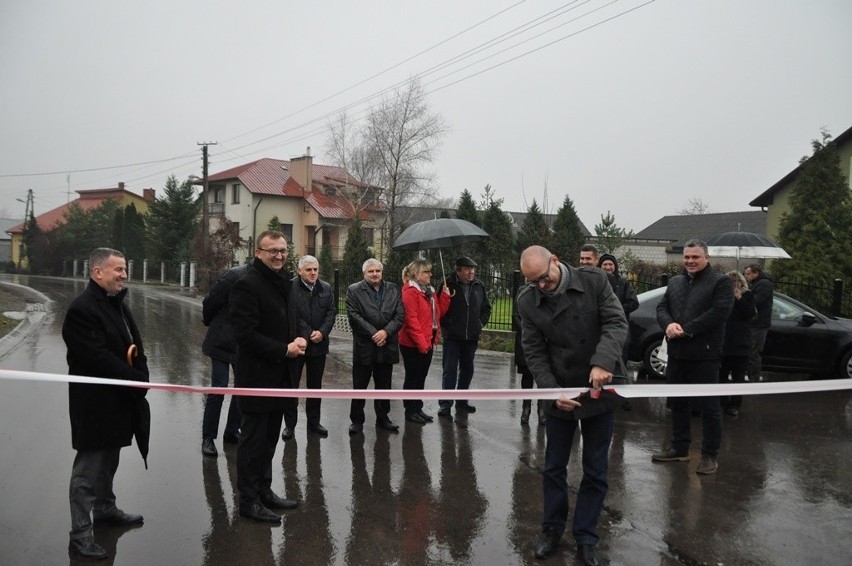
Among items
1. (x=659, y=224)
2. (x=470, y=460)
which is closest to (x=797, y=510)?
(x=470, y=460)

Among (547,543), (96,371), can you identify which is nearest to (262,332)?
(96,371)

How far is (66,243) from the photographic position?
5647cm

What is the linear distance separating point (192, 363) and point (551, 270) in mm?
9001

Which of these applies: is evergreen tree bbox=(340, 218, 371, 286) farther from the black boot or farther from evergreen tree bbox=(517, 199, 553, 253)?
the black boot

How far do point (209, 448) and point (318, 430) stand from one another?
4.12 feet

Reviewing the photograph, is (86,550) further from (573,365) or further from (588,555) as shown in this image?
(573,365)

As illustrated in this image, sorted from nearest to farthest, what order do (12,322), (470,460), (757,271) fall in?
(470,460) < (757,271) < (12,322)

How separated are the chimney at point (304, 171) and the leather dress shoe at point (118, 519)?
5119 centimetres

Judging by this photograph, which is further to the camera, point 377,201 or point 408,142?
point 377,201

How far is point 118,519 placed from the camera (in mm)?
4730

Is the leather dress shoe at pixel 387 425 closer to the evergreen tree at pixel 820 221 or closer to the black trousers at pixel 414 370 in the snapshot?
the black trousers at pixel 414 370

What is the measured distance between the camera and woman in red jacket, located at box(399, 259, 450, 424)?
7773mm

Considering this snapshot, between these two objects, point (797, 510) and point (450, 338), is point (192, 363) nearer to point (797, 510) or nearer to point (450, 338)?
point (450, 338)

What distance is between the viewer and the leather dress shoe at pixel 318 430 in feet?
23.8
